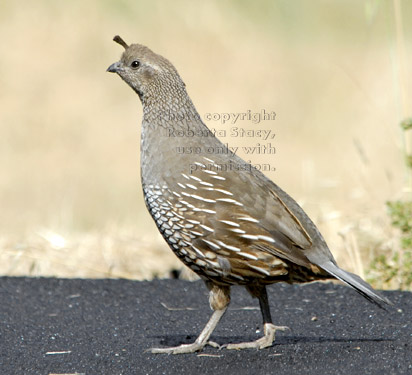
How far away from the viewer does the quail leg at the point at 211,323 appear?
5.30m

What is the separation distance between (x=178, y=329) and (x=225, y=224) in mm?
1253

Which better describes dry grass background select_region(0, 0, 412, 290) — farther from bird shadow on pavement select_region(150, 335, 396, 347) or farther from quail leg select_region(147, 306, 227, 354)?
quail leg select_region(147, 306, 227, 354)

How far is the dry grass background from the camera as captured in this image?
350 inches

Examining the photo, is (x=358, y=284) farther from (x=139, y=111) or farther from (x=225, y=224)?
(x=139, y=111)

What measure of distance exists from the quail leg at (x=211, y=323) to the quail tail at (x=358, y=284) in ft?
2.19

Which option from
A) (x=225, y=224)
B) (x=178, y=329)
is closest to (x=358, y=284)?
(x=225, y=224)

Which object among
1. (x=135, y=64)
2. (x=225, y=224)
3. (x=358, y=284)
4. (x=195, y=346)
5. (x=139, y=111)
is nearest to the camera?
(x=358, y=284)

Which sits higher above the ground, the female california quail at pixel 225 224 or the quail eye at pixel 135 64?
the quail eye at pixel 135 64

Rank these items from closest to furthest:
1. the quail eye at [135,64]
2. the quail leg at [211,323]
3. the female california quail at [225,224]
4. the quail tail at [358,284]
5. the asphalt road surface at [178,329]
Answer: the asphalt road surface at [178,329] → the quail tail at [358,284] → the female california quail at [225,224] → the quail leg at [211,323] → the quail eye at [135,64]

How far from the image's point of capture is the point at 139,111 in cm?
1574

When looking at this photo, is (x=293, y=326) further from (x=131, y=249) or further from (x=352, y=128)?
(x=352, y=128)

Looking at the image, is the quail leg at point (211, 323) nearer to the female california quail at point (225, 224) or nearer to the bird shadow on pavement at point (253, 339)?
the female california quail at point (225, 224)

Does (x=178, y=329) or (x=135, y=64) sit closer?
(x=135, y=64)

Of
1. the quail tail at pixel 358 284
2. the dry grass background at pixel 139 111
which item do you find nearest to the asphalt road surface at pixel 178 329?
the quail tail at pixel 358 284
